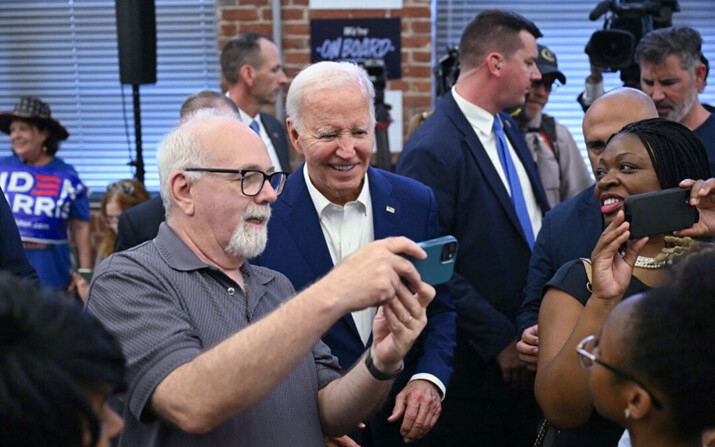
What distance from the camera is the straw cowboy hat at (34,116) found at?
5141mm

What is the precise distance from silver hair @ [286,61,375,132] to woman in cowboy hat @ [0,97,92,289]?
9.45 feet

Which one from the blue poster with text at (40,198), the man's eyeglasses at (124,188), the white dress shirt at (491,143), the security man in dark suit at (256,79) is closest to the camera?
the white dress shirt at (491,143)

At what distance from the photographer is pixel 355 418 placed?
74.4 inches

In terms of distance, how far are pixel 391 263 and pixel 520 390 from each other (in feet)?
5.87

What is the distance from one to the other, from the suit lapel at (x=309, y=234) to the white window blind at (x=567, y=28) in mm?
3358

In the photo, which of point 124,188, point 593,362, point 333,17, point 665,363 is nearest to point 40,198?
point 124,188

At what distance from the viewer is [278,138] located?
4.83 meters

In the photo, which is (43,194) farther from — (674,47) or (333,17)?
(674,47)

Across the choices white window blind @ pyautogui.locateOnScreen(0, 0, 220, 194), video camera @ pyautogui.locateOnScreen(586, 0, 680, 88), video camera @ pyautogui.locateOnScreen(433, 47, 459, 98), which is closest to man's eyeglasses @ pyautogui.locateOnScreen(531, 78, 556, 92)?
video camera @ pyautogui.locateOnScreen(586, 0, 680, 88)

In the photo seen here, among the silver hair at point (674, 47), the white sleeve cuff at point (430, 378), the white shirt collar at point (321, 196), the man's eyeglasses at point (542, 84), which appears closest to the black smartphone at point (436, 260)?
the white sleeve cuff at point (430, 378)

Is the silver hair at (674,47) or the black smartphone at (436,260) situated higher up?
the silver hair at (674,47)

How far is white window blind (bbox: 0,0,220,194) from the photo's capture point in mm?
5820

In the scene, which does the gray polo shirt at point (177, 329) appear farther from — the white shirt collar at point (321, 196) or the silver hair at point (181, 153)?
the white shirt collar at point (321, 196)

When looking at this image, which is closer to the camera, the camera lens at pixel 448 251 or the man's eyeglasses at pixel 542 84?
the camera lens at pixel 448 251
